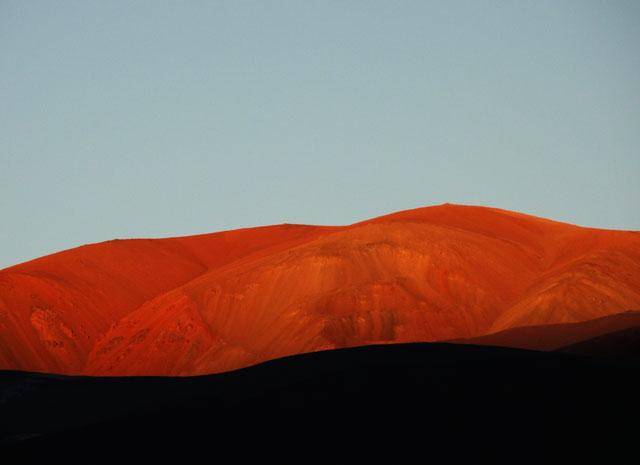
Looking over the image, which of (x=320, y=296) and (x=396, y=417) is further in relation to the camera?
(x=320, y=296)

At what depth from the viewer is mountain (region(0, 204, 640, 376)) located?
308 feet

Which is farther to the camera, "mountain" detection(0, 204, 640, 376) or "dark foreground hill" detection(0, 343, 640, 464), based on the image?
"mountain" detection(0, 204, 640, 376)

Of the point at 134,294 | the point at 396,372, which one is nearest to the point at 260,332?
the point at 134,294

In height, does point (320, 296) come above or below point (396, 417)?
below

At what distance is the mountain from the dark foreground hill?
126 ft

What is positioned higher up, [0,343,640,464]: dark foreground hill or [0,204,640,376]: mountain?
[0,343,640,464]: dark foreground hill

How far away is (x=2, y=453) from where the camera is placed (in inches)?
1649

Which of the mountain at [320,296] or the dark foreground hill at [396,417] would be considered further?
the mountain at [320,296]

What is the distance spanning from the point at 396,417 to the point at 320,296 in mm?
57159

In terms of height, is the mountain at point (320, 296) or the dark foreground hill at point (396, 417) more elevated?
the dark foreground hill at point (396, 417)

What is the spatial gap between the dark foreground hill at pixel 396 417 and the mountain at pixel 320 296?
38413mm

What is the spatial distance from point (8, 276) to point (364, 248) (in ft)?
100

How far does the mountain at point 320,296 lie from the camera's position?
308 feet

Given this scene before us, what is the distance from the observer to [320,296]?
9844 cm
